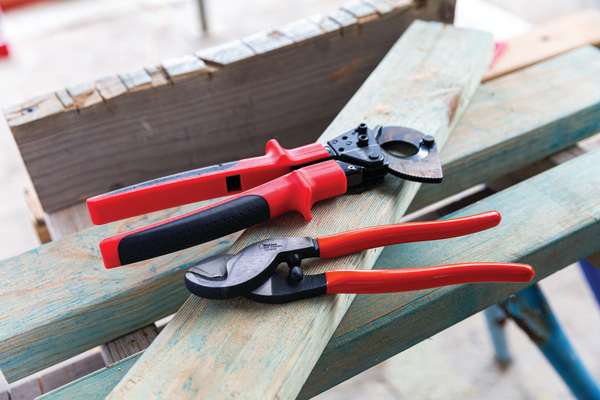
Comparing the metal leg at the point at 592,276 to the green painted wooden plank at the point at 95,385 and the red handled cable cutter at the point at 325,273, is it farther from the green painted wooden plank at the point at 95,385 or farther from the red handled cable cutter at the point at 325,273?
the green painted wooden plank at the point at 95,385

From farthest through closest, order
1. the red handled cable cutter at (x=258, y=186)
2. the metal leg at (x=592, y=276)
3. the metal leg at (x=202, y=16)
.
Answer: the metal leg at (x=202, y=16) < the metal leg at (x=592, y=276) < the red handled cable cutter at (x=258, y=186)

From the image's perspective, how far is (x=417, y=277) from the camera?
0.70m

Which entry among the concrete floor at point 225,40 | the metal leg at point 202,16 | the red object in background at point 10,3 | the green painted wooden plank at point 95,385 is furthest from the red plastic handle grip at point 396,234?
the red object in background at point 10,3

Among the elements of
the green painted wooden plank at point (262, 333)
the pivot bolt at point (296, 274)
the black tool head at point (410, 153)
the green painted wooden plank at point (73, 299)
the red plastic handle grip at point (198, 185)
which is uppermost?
the red plastic handle grip at point (198, 185)

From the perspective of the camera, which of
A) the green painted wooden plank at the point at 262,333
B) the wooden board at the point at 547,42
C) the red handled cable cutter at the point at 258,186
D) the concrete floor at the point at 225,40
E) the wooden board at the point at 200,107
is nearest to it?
the green painted wooden plank at the point at 262,333

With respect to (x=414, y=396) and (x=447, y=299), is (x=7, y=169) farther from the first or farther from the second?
(x=447, y=299)

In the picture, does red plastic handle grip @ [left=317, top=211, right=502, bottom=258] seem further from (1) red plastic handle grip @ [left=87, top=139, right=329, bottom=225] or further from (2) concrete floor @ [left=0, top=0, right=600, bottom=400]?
(2) concrete floor @ [left=0, top=0, right=600, bottom=400]

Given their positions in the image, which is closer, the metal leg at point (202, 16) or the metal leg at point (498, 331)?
the metal leg at point (498, 331)

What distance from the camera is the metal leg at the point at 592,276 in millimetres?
1214

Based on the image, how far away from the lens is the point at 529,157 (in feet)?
3.70

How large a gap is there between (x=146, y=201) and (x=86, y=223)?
1.34 feet

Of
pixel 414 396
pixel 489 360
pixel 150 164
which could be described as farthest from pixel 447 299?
pixel 489 360

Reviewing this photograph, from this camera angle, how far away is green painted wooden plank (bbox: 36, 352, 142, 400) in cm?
71

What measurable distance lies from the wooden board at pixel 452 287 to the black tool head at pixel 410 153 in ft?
0.43
